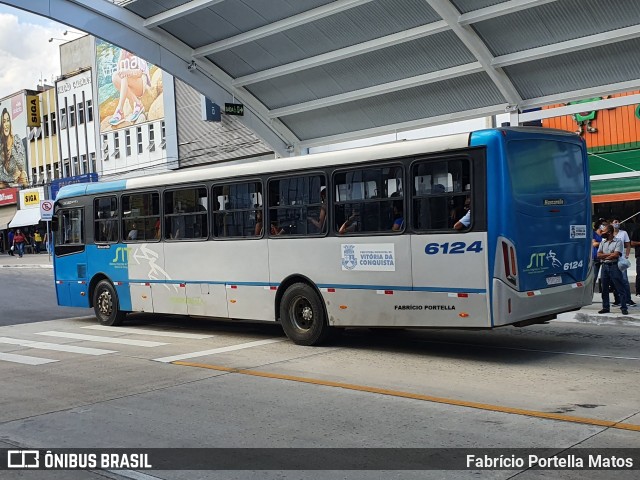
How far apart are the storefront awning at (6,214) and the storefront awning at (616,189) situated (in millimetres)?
51733

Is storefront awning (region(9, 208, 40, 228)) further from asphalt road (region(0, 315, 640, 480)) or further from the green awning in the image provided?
asphalt road (region(0, 315, 640, 480))

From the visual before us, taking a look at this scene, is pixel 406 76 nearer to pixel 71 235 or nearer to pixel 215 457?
pixel 71 235

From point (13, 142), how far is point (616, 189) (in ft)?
176

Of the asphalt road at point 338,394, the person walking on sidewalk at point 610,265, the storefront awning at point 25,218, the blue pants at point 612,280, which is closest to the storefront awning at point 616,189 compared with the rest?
the person walking on sidewalk at point 610,265

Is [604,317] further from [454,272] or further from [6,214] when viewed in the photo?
[6,214]

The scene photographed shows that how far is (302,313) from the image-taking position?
12.1 metres

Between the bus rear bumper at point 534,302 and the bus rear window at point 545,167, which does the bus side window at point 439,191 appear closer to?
the bus rear window at point 545,167

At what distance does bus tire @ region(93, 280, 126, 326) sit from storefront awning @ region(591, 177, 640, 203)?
531 inches

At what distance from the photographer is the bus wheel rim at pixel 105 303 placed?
15.8m

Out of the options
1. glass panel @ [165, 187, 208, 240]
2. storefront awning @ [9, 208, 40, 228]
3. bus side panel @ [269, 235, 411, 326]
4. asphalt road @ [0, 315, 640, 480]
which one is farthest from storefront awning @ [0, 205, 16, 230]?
bus side panel @ [269, 235, 411, 326]

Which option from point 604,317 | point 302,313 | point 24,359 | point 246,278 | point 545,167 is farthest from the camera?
point 604,317

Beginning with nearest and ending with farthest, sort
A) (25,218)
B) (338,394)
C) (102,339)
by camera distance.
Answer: (338,394)
(102,339)
(25,218)

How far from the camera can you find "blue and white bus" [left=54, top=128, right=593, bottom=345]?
9.72 metres

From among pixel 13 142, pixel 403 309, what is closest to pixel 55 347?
pixel 403 309
